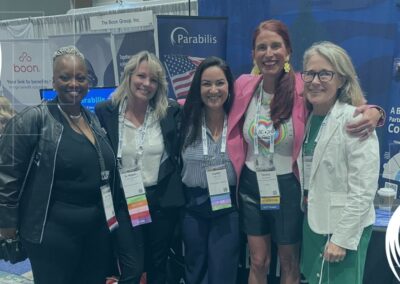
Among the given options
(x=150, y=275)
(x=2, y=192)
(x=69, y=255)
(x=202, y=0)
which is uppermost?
(x=202, y=0)

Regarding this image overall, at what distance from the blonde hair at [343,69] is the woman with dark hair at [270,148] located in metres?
0.19

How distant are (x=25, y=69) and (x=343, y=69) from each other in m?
2.91

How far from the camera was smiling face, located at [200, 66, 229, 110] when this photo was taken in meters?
1.85

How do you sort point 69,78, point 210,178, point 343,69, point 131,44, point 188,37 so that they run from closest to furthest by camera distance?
point 343,69 → point 69,78 → point 210,178 → point 188,37 → point 131,44

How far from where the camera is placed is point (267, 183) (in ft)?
5.90

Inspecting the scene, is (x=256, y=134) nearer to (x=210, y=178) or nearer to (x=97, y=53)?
(x=210, y=178)

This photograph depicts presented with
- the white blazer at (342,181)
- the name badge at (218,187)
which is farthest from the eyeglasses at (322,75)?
the name badge at (218,187)

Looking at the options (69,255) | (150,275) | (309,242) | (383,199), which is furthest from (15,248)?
(383,199)

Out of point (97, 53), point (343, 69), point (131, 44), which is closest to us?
point (343, 69)

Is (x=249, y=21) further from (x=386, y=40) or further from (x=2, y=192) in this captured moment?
(x=2, y=192)

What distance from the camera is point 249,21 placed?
3352 millimetres

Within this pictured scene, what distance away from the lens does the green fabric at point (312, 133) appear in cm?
168

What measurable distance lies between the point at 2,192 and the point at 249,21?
2.50 m

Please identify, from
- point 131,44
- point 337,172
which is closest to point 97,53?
point 131,44
